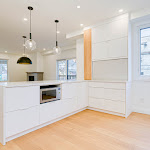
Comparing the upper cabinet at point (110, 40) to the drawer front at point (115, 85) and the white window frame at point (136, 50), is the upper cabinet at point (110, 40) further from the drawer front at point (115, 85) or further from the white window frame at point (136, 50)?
the drawer front at point (115, 85)

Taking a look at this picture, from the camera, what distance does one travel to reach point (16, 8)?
2.73 meters

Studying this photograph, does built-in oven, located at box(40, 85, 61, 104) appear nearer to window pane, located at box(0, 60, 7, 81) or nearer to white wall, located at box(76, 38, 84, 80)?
white wall, located at box(76, 38, 84, 80)

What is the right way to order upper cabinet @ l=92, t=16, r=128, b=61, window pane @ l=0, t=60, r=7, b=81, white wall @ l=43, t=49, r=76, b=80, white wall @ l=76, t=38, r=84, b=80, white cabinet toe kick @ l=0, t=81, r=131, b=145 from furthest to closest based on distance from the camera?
window pane @ l=0, t=60, r=7, b=81 < white wall @ l=43, t=49, r=76, b=80 < white wall @ l=76, t=38, r=84, b=80 < upper cabinet @ l=92, t=16, r=128, b=61 < white cabinet toe kick @ l=0, t=81, r=131, b=145

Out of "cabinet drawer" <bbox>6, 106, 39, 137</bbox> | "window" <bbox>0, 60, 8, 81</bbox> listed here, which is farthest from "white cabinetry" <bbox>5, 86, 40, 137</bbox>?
"window" <bbox>0, 60, 8, 81</bbox>

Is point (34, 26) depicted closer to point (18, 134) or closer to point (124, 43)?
point (124, 43)

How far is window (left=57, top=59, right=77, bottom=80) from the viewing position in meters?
6.29

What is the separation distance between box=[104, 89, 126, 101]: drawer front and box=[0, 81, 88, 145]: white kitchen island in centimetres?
111

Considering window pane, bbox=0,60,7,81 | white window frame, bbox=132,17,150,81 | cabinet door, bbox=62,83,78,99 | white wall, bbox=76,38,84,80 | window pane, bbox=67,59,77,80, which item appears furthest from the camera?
window pane, bbox=0,60,7,81

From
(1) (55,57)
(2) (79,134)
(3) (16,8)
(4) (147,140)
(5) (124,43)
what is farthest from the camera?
(1) (55,57)

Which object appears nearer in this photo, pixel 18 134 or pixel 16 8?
pixel 18 134

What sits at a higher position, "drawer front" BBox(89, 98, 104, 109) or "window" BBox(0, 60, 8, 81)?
"window" BBox(0, 60, 8, 81)

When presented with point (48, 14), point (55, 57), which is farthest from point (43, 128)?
point (55, 57)

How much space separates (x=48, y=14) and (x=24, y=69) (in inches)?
263

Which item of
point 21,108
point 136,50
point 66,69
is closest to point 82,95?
point 21,108
